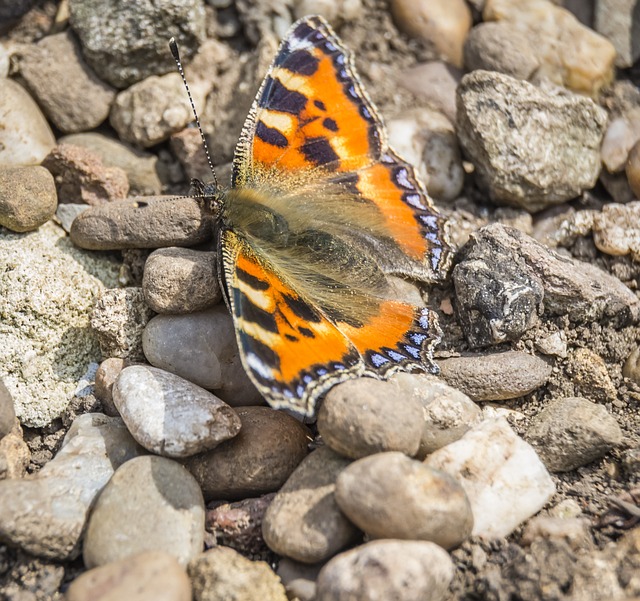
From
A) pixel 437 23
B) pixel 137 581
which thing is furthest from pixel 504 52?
pixel 137 581

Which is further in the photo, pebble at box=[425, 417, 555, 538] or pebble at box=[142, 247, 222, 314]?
pebble at box=[142, 247, 222, 314]

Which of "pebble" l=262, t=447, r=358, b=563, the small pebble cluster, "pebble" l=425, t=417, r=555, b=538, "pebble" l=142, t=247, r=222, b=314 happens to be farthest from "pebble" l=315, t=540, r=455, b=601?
"pebble" l=142, t=247, r=222, b=314

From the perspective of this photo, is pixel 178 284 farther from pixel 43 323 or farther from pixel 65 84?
pixel 65 84

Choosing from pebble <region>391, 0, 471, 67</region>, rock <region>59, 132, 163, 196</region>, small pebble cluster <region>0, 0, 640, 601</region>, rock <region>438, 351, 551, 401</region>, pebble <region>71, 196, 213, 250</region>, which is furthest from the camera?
pebble <region>391, 0, 471, 67</region>

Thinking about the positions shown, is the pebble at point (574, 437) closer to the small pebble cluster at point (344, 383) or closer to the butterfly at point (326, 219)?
the small pebble cluster at point (344, 383)

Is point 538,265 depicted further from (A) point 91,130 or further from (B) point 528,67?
(A) point 91,130

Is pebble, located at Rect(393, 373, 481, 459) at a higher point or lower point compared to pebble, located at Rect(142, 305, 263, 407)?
higher

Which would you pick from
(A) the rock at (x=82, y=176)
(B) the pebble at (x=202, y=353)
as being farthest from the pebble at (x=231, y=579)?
(A) the rock at (x=82, y=176)

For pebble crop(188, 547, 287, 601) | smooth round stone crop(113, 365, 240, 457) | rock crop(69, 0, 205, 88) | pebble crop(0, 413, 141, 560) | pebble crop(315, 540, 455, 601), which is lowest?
pebble crop(0, 413, 141, 560)

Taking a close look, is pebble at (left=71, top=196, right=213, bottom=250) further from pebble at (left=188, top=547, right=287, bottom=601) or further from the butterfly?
pebble at (left=188, top=547, right=287, bottom=601)
